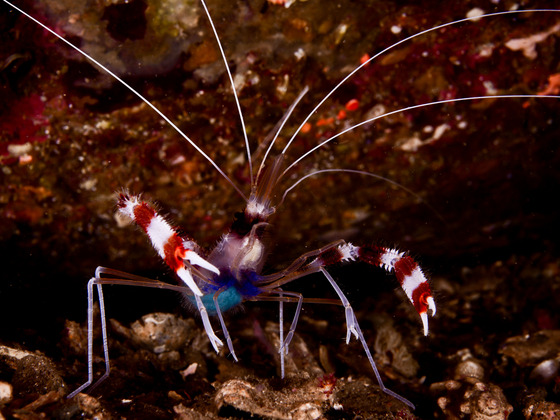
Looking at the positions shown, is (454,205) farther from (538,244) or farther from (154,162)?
(154,162)

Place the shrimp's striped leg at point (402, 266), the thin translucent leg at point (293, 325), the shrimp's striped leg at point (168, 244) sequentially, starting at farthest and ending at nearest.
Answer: the thin translucent leg at point (293, 325)
the shrimp's striped leg at point (402, 266)
the shrimp's striped leg at point (168, 244)

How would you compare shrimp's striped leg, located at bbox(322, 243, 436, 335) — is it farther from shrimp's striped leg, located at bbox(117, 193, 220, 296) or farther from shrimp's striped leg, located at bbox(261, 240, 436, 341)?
shrimp's striped leg, located at bbox(117, 193, 220, 296)

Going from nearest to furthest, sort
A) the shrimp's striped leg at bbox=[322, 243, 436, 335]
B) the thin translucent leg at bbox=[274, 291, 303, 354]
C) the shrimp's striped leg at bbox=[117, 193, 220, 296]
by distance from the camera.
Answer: the shrimp's striped leg at bbox=[117, 193, 220, 296] → the shrimp's striped leg at bbox=[322, 243, 436, 335] → the thin translucent leg at bbox=[274, 291, 303, 354]

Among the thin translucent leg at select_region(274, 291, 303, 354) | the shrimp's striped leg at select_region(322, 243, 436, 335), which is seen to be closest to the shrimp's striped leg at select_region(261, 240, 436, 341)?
the shrimp's striped leg at select_region(322, 243, 436, 335)

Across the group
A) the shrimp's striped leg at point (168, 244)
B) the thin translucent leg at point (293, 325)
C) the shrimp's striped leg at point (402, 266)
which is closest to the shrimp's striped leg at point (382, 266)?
the shrimp's striped leg at point (402, 266)

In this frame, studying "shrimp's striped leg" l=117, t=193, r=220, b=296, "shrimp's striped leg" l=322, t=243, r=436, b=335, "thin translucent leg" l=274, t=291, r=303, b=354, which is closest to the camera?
"shrimp's striped leg" l=117, t=193, r=220, b=296

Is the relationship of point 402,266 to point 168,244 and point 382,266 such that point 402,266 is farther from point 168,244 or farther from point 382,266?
point 168,244

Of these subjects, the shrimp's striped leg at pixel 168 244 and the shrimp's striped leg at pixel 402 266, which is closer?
the shrimp's striped leg at pixel 168 244

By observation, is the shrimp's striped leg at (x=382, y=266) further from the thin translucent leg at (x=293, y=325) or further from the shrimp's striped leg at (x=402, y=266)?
the thin translucent leg at (x=293, y=325)
